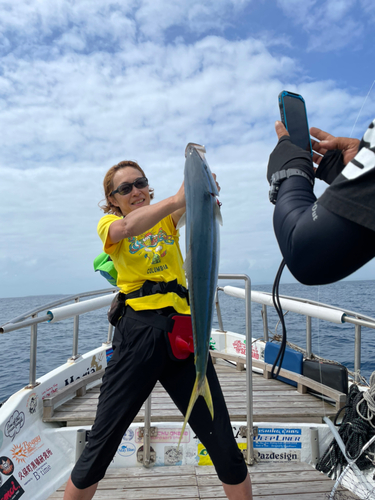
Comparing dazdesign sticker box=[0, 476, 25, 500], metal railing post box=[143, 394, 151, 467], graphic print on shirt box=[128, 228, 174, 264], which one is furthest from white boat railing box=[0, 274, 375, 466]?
graphic print on shirt box=[128, 228, 174, 264]

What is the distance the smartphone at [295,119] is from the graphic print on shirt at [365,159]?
1.21 ft

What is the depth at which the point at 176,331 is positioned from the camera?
1.90 m

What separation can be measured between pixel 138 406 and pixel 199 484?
116cm

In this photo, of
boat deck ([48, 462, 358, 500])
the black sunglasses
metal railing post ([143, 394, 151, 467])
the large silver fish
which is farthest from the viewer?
metal railing post ([143, 394, 151, 467])

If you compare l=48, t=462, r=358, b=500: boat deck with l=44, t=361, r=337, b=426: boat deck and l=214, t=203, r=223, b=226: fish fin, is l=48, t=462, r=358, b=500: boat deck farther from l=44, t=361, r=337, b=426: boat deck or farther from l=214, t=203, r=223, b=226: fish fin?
l=214, t=203, r=223, b=226: fish fin

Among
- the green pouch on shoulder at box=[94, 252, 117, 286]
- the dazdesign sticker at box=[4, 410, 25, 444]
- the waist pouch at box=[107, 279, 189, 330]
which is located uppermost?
the green pouch on shoulder at box=[94, 252, 117, 286]

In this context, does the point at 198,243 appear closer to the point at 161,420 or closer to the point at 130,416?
the point at 130,416

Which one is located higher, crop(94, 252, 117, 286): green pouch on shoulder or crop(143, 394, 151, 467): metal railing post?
crop(94, 252, 117, 286): green pouch on shoulder

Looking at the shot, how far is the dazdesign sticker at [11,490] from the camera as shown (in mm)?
2567

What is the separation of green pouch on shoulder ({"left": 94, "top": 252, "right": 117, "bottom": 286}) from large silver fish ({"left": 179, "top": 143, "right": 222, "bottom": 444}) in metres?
1.23

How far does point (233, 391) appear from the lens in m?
4.05

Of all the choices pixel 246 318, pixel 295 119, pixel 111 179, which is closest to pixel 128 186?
pixel 111 179

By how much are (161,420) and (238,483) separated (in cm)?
144

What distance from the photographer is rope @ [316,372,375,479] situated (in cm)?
292
